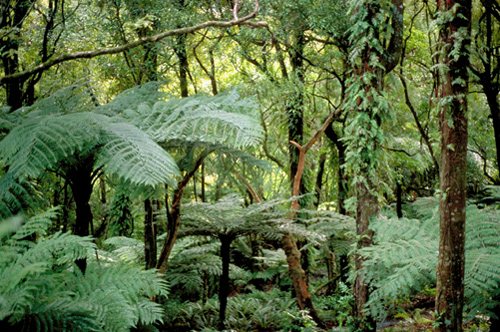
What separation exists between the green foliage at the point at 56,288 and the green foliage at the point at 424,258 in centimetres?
170

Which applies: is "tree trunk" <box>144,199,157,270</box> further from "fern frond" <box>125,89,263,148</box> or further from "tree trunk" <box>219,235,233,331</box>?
"fern frond" <box>125,89,263,148</box>

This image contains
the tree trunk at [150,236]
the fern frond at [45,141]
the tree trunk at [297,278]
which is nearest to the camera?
the fern frond at [45,141]

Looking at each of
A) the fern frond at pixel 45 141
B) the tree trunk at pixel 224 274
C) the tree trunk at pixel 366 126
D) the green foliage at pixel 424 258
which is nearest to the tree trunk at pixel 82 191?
the fern frond at pixel 45 141

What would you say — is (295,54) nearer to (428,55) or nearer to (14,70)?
(428,55)

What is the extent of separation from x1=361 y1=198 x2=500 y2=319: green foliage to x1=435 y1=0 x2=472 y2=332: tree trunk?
18 cm

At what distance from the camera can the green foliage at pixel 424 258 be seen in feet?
7.90

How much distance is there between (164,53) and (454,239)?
13.8ft

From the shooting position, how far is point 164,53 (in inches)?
194

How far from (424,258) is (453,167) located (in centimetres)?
72

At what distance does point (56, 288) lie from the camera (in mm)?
1616

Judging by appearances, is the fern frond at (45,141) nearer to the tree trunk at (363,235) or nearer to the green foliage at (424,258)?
the green foliage at (424,258)

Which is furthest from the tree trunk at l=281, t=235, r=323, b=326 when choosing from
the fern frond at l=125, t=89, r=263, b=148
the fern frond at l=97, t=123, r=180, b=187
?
the fern frond at l=97, t=123, r=180, b=187

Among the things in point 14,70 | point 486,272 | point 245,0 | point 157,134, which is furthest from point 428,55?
point 14,70

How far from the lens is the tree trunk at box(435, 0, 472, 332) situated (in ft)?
7.36
